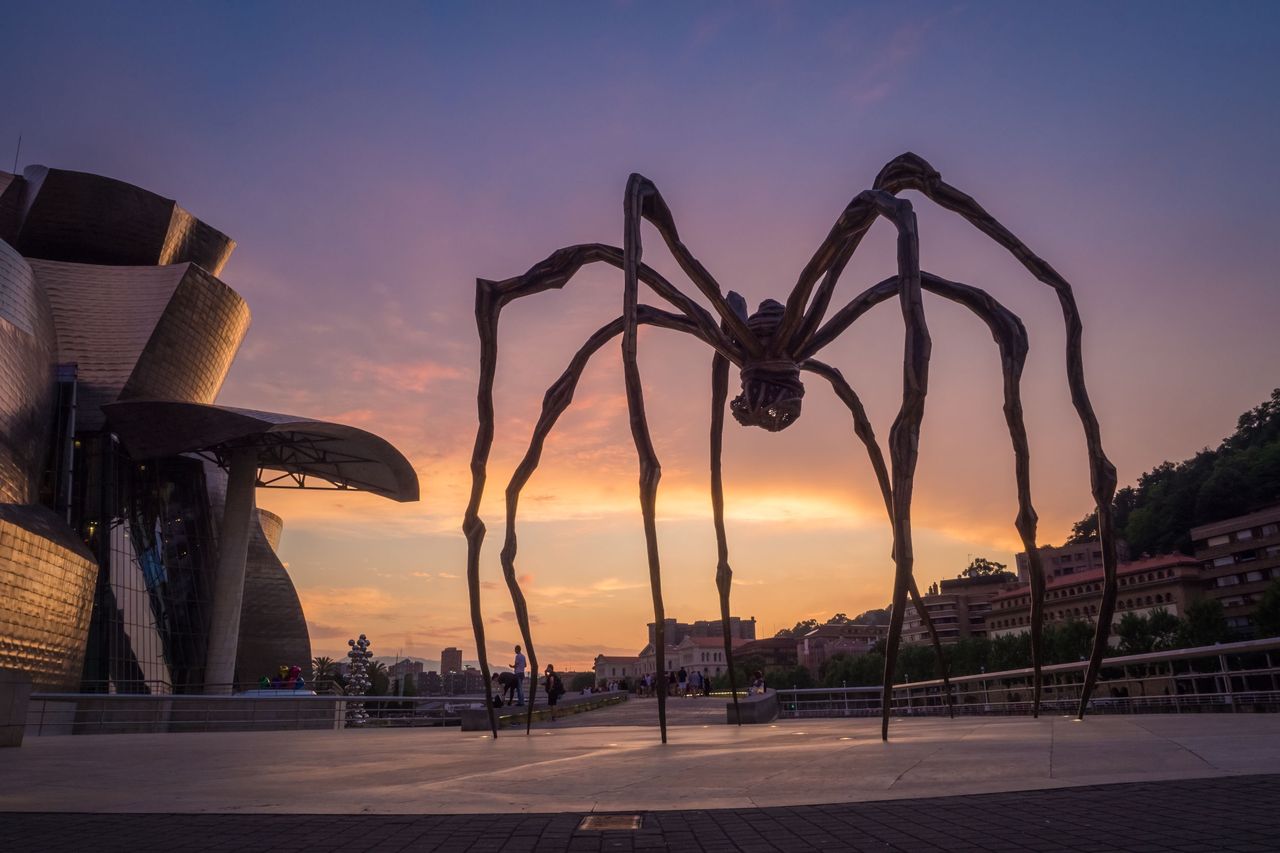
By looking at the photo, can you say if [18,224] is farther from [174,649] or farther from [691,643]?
[691,643]

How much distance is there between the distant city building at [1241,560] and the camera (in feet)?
251

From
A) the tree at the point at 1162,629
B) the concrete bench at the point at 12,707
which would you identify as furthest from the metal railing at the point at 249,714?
the tree at the point at 1162,629

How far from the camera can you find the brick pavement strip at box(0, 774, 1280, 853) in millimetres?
2420

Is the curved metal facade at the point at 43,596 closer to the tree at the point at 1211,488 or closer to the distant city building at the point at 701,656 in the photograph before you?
the tree at the point at 1211,488

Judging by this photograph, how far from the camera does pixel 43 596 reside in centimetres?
2397

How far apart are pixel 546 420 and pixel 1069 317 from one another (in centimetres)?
384

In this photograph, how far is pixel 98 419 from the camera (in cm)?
3338

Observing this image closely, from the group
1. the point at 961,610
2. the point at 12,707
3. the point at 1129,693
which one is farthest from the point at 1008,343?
the point at 961,610

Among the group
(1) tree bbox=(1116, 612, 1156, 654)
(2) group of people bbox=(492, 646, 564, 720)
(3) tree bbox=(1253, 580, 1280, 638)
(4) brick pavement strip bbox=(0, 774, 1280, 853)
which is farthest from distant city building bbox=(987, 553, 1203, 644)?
(4) brick pavement strip bbox=(0, 774, 1280, 853)

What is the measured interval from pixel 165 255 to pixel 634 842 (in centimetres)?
4629

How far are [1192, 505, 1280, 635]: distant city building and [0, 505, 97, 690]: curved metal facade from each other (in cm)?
8526

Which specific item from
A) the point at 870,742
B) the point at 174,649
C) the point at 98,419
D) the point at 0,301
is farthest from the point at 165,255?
the point at 870,742

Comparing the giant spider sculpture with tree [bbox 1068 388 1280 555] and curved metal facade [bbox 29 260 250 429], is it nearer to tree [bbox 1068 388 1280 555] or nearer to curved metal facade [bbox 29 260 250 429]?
curved metal facade [bbox 29 260 250 429]

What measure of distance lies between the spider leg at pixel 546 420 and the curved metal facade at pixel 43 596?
21.6 metres
